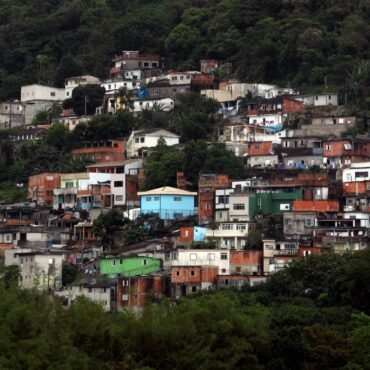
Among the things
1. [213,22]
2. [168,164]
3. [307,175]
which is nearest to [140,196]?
[168,164]

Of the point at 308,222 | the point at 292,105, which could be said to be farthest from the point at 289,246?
the point at 292,105

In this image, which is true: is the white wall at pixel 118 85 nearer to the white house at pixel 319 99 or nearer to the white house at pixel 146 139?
the white house at pixel 146 139

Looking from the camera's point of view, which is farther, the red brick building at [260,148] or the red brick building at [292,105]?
the red brick building at [292,105]

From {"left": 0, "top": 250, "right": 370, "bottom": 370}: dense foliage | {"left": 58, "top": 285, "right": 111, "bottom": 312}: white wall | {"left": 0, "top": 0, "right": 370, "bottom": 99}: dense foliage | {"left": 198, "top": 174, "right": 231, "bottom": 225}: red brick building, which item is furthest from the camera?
{"left": 0, "top": 0, "right": 370, "bottom": 99}: dense foliage

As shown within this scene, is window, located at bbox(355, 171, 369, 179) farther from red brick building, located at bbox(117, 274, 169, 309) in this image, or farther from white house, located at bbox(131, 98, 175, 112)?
white house, located at bbox(131, 98, 175, 112)

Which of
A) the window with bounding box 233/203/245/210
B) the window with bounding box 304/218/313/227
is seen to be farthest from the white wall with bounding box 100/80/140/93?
the window with bounding box 304/218/313/227

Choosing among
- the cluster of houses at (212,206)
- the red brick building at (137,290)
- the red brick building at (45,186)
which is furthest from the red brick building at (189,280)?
the red brick building at (45,186)

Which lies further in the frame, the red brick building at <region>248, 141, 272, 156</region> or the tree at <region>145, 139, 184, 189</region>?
the red brick building at <region>248, 141, 272, 156</region>
